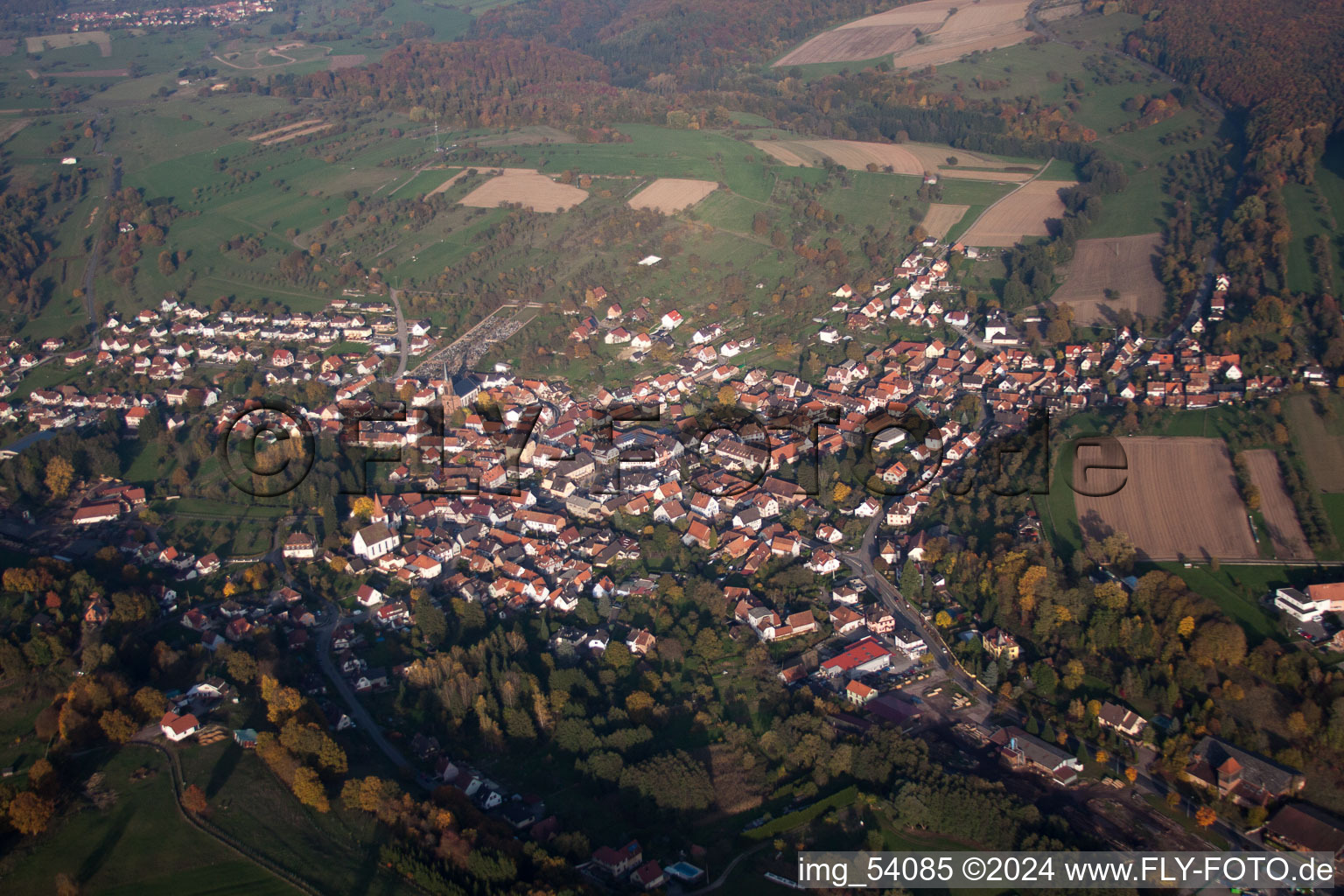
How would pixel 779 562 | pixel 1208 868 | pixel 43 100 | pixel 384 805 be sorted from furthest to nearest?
pixel 43 100 < pixel 779 562 < pixel 384 805 < pixel 1208 868

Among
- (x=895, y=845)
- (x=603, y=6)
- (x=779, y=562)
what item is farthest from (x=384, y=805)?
(x=603, y=6)

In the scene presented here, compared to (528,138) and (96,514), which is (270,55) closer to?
(528,138)

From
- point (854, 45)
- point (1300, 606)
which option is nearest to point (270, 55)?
point (854, 45)

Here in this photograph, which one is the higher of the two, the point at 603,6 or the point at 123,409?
the point at 603,6

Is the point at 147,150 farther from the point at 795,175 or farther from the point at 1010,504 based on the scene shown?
the point at 1010,504

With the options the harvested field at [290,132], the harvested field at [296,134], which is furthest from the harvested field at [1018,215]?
the harvested field at [290,132]

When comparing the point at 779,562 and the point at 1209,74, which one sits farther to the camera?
the point at 1209,74

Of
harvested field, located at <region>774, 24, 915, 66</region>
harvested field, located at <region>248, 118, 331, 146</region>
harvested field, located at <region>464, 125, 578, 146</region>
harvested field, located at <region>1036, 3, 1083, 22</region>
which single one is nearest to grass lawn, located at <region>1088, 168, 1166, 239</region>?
harvested field, located at <region>1036, 3, 1083, 22</region>

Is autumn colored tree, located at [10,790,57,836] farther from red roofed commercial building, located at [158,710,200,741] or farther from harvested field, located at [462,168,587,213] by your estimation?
harvested field, located at [462,168,587,213]
